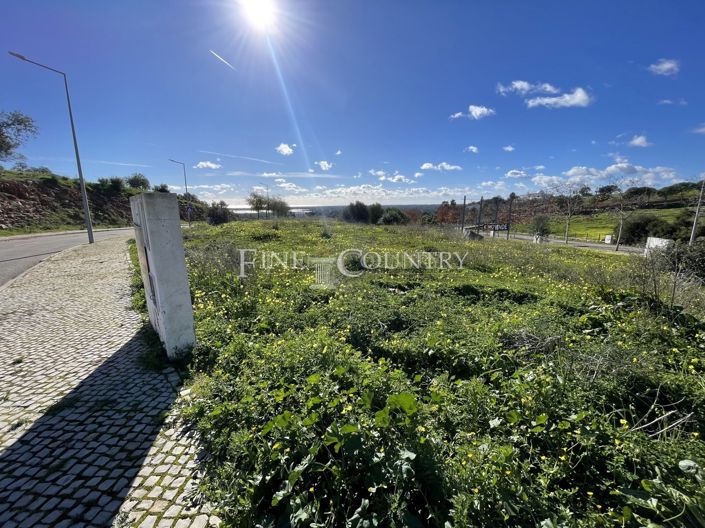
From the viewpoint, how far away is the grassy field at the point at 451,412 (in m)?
1.84

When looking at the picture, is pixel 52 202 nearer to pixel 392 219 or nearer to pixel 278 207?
pixel 278 207

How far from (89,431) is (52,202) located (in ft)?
131

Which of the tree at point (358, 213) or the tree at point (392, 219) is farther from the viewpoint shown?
the tree at point (358, 213)

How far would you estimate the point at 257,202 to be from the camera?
4284cm

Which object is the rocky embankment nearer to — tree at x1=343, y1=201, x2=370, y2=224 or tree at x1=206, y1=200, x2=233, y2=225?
tree at x1=206, y1=200, x2=233, y2=225

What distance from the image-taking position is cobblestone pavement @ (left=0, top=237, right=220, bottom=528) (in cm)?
210

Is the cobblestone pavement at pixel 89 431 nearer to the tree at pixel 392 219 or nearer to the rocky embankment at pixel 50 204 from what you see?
the rocky embankment at pixel 50 204

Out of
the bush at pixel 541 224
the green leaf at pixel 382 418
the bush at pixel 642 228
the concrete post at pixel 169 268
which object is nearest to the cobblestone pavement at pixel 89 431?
the concrete post at pixel 169 268

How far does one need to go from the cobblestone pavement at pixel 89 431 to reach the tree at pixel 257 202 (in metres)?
39.0

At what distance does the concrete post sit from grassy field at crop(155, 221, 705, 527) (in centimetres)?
35

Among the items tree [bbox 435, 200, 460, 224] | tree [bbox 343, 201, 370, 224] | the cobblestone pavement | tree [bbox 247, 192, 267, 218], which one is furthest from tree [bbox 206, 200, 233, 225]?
the cobblestone pavement

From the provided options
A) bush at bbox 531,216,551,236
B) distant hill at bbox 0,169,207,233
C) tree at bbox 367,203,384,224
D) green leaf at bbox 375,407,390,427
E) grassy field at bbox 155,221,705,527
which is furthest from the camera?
tree at bbox 367,203,384,224

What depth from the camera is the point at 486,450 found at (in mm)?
2139

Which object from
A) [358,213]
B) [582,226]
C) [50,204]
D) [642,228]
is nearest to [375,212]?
[358,213]
